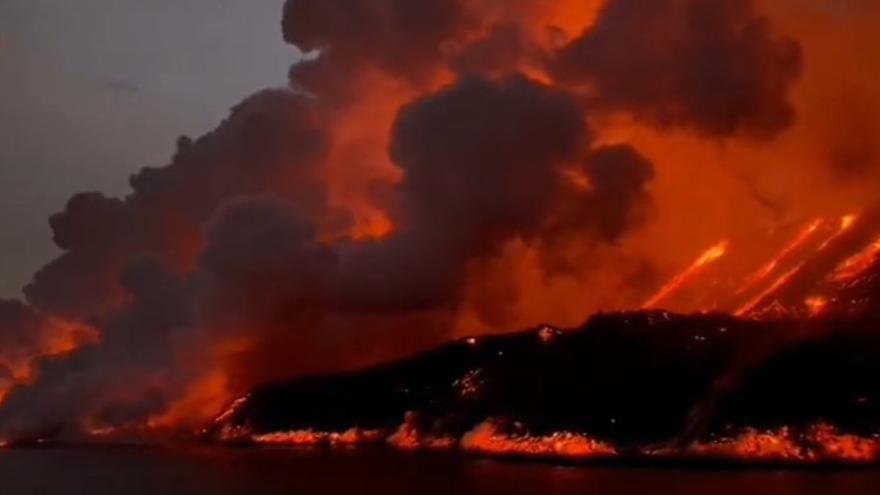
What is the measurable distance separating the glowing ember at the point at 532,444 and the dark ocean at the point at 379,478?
9321 mm

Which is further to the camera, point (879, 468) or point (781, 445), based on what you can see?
point (781, 445)

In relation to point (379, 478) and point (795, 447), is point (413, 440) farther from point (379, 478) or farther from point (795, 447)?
point (379, 478)

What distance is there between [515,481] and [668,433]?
44.3 meters

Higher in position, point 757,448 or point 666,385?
point 666,385

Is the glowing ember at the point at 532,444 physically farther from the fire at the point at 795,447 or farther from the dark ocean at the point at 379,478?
the fire at the point at 795,447

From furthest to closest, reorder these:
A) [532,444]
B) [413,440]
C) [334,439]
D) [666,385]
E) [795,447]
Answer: [334,439], [413,440], [666,385], [532,444], [795,447]

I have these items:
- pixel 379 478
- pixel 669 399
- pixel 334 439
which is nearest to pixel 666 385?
pixel 669 399

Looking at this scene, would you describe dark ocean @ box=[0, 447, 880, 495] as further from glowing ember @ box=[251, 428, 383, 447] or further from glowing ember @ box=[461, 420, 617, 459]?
glowing ember @ box=[251, 428, 383, 447]

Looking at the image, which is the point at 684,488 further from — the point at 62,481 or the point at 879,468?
the point at 62,481

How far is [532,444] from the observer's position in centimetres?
15450

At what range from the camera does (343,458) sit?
149m

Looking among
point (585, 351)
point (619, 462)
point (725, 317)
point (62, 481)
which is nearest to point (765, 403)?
point (619, 462)

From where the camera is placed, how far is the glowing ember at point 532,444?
146 meters

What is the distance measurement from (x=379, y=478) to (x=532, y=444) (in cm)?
4860
